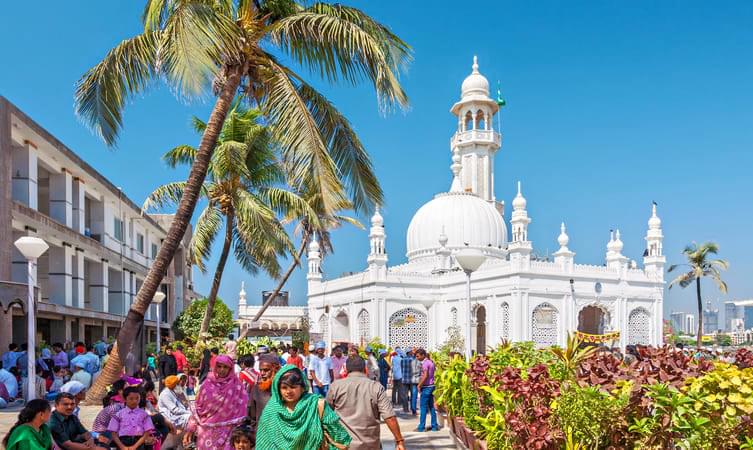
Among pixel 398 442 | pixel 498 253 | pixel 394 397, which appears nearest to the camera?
pixel 398 442

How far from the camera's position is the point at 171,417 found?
8078 millimetres

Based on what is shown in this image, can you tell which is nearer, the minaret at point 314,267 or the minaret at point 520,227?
the minaret at point 520,227

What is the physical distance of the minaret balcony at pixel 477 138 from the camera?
161 feet

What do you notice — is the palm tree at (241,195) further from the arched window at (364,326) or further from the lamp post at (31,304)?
the arched window at (364,326)

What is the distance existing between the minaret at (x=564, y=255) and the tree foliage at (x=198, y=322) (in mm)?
16319

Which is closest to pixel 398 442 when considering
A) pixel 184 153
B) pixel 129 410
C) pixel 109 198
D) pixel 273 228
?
pixel 129 410

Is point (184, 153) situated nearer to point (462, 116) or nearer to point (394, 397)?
point (394, 397)

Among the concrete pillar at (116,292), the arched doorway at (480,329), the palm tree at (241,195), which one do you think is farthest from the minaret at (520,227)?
the concrete pillar at (116,292)

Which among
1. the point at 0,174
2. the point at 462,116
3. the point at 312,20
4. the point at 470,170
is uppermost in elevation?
the point at 462,116

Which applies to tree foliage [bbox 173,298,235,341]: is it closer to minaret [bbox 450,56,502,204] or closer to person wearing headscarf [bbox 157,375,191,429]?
minaret [bbox 450,56,502,204]

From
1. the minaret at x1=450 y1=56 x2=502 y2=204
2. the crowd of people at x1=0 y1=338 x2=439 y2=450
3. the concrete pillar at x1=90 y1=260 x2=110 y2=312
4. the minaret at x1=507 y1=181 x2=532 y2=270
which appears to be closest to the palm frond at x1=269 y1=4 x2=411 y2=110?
the crowd of people at x1=0 y1=338 x2=439 y2=450

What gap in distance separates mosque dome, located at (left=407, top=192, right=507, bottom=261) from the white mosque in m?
0.06

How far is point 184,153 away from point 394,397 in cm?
948

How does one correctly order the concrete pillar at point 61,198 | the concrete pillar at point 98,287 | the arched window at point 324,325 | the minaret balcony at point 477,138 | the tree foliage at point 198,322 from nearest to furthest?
the concrete pillar at point 61,198 < the concrete pillar at point 98,287 < the tree foliage at point 198,322 < the arched window at point 324,325 < the minaret balcony at point 477,138
